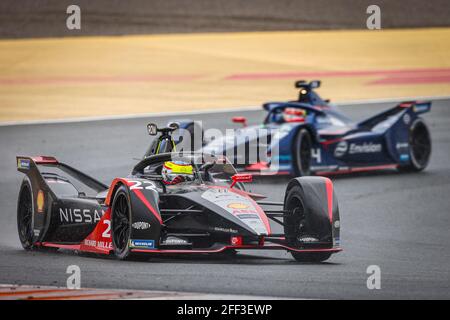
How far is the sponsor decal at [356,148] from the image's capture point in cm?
1906

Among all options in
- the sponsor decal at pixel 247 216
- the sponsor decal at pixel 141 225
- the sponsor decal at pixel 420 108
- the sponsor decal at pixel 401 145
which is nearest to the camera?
the sponsor decal at pixel 141 225

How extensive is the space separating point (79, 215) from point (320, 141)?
22.3ft

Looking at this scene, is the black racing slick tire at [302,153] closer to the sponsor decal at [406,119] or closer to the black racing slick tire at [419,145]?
the sponsor decal at [406,119]

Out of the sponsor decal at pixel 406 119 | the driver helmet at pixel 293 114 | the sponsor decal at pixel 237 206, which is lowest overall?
the sponsor decal at pixel 237 206

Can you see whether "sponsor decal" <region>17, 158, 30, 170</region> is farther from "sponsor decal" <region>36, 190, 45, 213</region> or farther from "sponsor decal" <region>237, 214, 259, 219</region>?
"sponsor decal" <region>237, 214, 259, 219</region>

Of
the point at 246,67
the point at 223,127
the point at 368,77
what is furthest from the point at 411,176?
the point at 246,67

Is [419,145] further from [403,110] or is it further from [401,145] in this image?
[403,110]

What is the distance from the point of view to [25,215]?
535 inches

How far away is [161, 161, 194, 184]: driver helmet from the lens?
1240cm

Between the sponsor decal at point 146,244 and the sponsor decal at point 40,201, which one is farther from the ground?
the sponsor decal at point 40,201

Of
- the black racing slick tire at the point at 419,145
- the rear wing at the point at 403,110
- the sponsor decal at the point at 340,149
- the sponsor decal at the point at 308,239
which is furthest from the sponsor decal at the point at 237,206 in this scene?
the black racing slick tire at the point at 419,145

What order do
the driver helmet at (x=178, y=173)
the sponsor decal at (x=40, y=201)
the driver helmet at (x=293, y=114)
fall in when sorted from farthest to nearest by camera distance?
the driver helmet at (x=293, y=114)
the sponsor decal at (x=40, y=201)
the driver helmet at (x=178, y=173)

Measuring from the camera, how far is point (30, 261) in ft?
40.0
